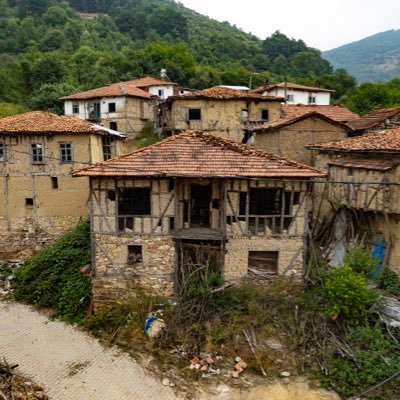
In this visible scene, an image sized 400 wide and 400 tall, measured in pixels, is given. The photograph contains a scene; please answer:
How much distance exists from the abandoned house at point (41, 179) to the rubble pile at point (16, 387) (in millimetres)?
11394

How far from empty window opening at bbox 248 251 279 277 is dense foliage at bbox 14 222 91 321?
7.67 metres

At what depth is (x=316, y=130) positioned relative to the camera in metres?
25.8

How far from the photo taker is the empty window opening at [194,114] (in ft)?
110

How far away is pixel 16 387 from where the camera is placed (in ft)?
43.5

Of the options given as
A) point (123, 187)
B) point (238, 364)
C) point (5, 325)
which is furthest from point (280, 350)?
point (5, 325)

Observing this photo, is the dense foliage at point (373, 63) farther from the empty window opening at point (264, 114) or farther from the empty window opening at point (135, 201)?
the empty window opening at point (135, 201)

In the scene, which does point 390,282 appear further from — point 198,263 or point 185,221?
point 185,221

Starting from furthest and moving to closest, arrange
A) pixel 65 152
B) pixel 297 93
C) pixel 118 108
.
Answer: pixel 297 93 < pixel 118 108 < pixel 65 152

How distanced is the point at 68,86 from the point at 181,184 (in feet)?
130

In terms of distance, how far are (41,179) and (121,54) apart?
183 feet

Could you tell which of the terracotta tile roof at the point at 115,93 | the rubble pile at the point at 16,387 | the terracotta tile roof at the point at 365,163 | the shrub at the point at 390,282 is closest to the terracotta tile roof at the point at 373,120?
the terracotta tile roof at the point at 365,163

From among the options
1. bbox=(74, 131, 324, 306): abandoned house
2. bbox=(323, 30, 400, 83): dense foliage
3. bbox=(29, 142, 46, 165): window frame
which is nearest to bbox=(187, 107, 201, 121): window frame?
bbox=(29, 142, 46, 165): window frame

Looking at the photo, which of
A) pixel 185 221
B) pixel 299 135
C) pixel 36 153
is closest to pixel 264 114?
pixel 299 135

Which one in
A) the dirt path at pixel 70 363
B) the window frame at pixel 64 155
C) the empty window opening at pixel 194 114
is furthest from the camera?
the empty window opening at pixel 194 114
